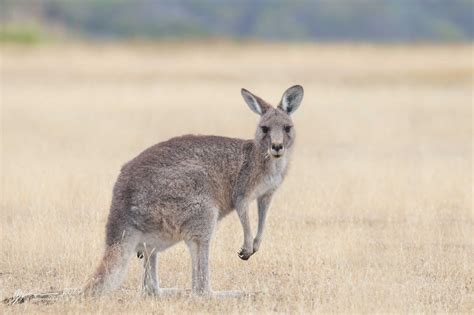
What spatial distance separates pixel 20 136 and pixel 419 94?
480 inches

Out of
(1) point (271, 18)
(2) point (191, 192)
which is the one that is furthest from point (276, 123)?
(1) point (271, 18)

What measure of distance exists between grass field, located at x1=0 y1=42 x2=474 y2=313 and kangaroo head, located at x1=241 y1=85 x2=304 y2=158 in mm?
1077

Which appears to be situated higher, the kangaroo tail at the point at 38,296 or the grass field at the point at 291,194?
Answer: the grass field at the point at 291,194

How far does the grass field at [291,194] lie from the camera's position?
7.52 meters

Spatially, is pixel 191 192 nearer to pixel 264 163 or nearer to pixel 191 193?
pixel 191 193

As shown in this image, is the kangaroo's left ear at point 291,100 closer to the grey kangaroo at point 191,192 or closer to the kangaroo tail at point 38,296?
the grey kangaroo at point 191,192

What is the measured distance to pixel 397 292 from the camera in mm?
7270

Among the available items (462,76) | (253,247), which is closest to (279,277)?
(253,247)

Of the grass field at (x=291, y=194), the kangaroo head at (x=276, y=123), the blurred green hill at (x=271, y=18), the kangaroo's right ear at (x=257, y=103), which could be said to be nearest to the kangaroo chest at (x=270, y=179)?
the kangaroo head at (x=276, y=123)

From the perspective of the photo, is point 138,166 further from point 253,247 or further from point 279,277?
point 279,277

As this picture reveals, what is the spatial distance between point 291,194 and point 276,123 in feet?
12.3

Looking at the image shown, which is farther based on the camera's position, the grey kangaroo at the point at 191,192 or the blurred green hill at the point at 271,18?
the blurred green hill at the point at 271,18

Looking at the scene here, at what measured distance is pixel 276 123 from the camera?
7.52 m

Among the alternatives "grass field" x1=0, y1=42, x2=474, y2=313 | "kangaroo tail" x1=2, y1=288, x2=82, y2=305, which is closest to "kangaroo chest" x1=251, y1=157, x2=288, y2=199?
"grass field" x1=0, y1=42, x2=474, y2=313
